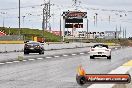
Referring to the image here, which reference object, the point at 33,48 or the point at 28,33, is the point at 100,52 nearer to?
the point at 33,48

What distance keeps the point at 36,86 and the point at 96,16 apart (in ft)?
549

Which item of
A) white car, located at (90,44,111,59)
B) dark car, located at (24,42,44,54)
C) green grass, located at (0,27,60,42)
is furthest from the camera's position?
green grass, located at (0,27,60,42)

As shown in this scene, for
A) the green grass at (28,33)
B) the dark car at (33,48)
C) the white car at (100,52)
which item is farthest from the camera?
the green grass at (28,33)

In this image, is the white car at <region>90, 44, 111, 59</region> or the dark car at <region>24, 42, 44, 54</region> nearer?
the white car at <region>90, 44, 111, 59</region>

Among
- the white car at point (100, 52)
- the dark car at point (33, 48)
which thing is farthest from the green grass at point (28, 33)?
the white car at point (100, 52)

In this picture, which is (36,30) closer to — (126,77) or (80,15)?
(80,15)

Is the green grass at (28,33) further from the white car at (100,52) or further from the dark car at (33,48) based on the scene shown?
the white car at (100,52)

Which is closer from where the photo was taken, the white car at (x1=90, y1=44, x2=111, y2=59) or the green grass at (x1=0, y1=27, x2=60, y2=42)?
the white car at (x1=90, y1=44, x2=111, y2=59)

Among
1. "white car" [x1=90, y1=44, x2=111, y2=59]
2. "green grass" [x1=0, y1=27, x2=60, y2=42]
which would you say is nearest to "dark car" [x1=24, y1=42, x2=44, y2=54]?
"white car" [x1=90, y1=44, x2=111, y2=59]

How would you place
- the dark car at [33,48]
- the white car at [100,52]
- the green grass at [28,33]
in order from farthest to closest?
the green grass at [28,33] → the dark car at [33,48] → the white car at [100,52]

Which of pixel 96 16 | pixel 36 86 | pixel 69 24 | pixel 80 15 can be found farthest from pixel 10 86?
pixel 96 16

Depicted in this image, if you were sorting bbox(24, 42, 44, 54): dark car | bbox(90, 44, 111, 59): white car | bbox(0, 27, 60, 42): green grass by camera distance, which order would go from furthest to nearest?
bbox(0, 27, 60, 42): green grass
bbox(24, 42, 44, 54): dark car
bbox(90, 44, 111, 59): white car

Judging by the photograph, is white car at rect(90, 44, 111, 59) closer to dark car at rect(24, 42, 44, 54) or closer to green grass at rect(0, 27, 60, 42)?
dark car at rect(24, 42, 44, 54)

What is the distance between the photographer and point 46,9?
144625mm
